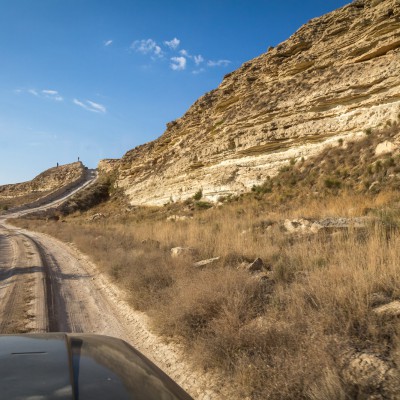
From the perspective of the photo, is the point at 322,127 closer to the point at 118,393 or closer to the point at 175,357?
the point at 175,357

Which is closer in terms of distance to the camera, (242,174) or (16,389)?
(16,389)

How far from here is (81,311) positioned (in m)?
6.28

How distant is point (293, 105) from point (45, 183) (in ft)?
212

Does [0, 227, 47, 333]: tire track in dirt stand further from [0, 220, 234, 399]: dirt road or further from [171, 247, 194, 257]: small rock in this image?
[171, 247, 194, 257]: small rock

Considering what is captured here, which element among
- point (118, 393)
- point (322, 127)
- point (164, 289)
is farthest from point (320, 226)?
point (322, 127)

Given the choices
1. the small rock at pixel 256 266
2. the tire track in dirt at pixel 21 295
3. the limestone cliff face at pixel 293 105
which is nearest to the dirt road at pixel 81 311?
the tire track in dirt at pixel 21 295

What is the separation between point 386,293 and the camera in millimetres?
3883

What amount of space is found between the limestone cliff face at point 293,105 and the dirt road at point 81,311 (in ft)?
48.2

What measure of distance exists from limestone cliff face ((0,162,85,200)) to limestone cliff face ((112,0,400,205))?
43.8m

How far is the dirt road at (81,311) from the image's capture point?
392cm

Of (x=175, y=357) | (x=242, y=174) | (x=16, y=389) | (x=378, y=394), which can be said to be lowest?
(x=175, y=357)

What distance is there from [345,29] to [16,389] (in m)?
26.8

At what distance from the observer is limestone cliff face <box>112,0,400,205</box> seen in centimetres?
1820

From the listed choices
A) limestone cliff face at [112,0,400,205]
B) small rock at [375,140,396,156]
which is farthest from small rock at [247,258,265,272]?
limestone cliff face at [112,0,400,205]
